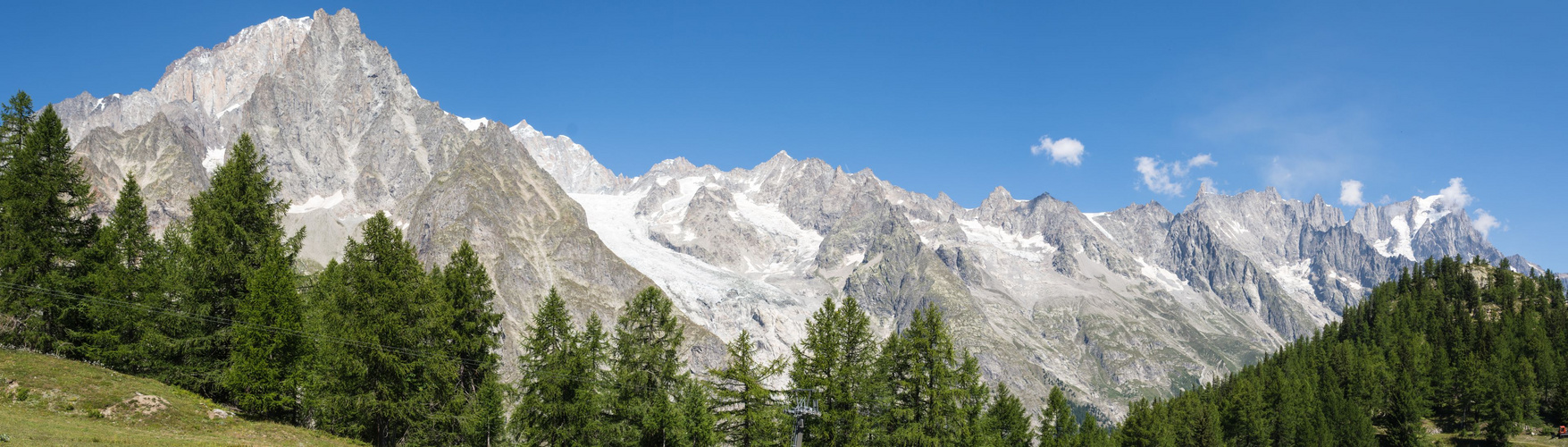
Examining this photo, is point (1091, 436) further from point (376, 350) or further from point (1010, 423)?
point (376, 350)

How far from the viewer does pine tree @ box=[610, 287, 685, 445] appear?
41.1 meters

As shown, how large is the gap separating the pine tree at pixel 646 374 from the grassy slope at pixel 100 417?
40.6 feet

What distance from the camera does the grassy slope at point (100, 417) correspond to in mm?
27438

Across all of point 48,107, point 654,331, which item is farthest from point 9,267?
point 654,331

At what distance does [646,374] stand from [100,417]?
2211 cm

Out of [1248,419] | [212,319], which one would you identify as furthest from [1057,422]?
[212,319]

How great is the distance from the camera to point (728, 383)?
43094 millimetres

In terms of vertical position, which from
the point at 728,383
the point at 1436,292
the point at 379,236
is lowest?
the point at 728,383

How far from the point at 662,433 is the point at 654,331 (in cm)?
537

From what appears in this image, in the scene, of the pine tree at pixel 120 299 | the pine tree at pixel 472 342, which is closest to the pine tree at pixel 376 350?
the pine tree at pixel 472 342

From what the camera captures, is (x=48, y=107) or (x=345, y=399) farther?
(x=48, y=107)

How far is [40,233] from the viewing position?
38.6m

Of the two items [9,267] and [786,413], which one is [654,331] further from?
[9,267]

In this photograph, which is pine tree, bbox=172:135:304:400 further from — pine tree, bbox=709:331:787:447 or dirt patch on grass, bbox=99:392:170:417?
pine tree, bbox=709:331:787:447
